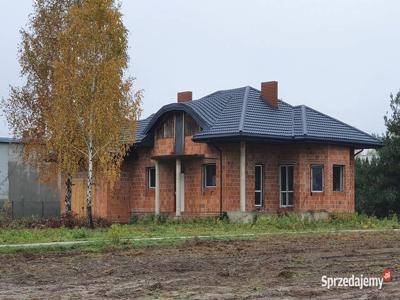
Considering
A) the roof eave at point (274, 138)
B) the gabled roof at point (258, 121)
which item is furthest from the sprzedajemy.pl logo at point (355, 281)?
the gabled roof at point (258, 121)

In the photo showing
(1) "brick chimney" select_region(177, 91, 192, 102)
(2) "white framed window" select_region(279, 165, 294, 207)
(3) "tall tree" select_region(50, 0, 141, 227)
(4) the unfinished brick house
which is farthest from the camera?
(1) "brick chimney" select_region(177, 91, 192, 102)

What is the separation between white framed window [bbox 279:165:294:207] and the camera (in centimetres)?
3359

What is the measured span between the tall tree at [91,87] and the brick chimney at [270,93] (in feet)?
30.8

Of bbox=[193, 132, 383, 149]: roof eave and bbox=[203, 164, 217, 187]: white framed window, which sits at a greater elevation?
bbox=[193, 132, 383, 149]: roof eave

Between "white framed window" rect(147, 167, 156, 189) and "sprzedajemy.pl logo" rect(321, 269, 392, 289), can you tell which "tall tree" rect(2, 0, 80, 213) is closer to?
"white framed window" rect(147, 167, 156, 189)

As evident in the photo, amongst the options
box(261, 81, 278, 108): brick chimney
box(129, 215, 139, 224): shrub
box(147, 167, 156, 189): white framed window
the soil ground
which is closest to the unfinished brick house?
box(261, 81, 278, 108): brick chimney

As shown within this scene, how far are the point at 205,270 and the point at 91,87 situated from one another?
49.1 feet

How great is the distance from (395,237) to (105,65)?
12325mm

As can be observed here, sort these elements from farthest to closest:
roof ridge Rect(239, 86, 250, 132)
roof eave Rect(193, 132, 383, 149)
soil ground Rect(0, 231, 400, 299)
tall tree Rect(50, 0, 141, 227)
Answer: roof ridge Rect(239, 86, 250, 132)
roof eave Rect(193, 132, 383, 149)
tall tree Rect(50, 0, 141, 227)
soil ground Rect(0, 231, 400, 299)

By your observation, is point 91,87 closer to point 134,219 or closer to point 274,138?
point 274,138

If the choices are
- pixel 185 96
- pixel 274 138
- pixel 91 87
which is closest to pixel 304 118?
pixel 274 138

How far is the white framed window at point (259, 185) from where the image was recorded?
109 ft

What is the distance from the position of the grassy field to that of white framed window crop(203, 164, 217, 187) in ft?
6.96

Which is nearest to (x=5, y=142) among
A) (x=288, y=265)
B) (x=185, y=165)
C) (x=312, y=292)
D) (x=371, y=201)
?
(x=185, y=165)
